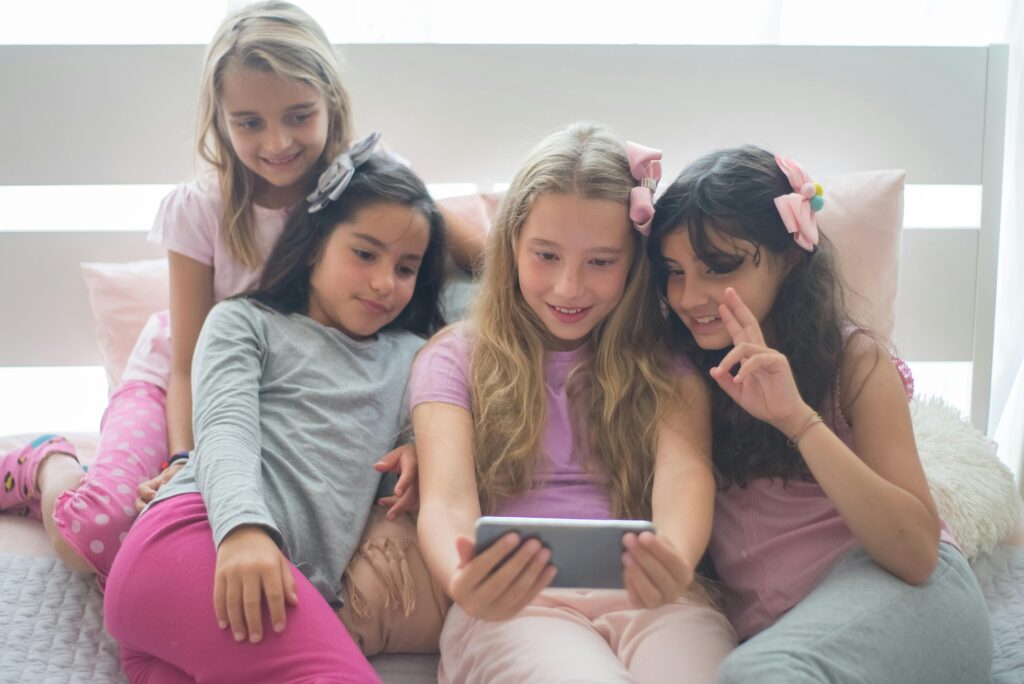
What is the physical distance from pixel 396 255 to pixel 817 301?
2.07 ft

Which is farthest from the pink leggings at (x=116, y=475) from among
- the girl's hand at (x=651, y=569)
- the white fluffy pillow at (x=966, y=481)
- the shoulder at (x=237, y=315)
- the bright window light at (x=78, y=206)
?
the white fluffy pillow at (x=966, y=481)

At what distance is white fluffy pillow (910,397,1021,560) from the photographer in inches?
57.7

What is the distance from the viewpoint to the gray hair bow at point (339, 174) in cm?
156

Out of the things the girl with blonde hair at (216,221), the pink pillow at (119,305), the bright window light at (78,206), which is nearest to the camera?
the girl with blonde hair at (216,221)

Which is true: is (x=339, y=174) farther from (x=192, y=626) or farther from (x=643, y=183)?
(x=192, y=626)

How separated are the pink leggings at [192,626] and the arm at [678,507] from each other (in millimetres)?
367

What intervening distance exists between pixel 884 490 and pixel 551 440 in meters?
0.45

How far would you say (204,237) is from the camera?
5.69 feet

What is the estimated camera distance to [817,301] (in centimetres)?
134

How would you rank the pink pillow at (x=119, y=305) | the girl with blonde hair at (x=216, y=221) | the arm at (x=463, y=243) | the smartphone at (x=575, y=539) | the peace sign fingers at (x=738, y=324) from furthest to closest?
the pink pillow at (x=119, y=305) → the arm at (x=463, y=243) → the girl with blonde hair at (x=216, y=221) → the peace sign fingers at (x=738, y=324) → the smartphone at (x=575, y=539)

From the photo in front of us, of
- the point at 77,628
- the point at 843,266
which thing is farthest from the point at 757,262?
the point at 77,628

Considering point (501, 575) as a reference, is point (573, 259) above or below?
above

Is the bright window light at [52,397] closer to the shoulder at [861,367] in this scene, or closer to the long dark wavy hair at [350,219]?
the long dark wavy hair at [350,219]

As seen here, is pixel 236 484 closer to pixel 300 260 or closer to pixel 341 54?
pixel 300 260
